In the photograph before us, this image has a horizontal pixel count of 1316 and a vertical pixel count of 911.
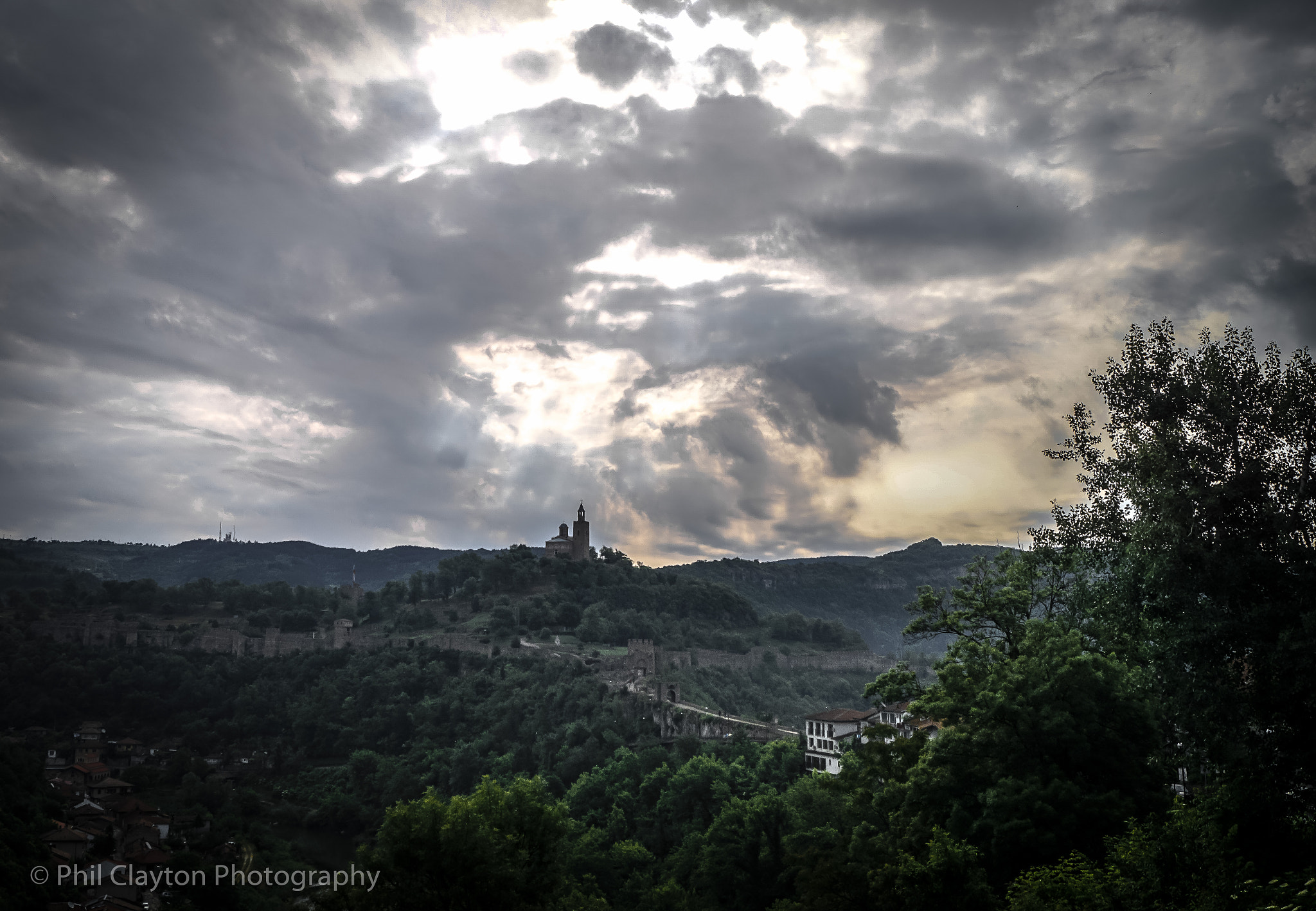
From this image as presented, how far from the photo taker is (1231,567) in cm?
1733

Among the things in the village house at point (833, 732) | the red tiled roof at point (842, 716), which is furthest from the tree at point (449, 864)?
the red tiled roof at point (842, 716)

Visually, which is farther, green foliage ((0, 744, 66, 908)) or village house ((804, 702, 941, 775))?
village house ((804, 702, 941, 775))

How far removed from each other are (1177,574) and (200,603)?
147 m

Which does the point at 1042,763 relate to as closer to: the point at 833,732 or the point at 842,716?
the point at 833,732

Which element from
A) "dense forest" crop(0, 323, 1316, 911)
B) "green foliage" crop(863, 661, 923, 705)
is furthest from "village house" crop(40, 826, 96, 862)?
"green foliage" crop(863, 661, 923, 705)

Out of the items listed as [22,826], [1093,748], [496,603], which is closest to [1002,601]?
[1093,748]

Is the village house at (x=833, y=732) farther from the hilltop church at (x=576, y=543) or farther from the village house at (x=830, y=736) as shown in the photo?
the hilltop church at (x=576, y=543)

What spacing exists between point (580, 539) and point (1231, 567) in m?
143

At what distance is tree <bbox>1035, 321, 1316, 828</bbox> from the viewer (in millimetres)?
16766

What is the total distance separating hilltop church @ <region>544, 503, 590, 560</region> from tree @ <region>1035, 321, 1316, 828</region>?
13649 cm

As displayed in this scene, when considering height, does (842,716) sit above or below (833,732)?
above

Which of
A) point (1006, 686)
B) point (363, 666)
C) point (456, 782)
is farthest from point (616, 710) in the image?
point (1006, 686)

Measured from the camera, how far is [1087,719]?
71.0 ft

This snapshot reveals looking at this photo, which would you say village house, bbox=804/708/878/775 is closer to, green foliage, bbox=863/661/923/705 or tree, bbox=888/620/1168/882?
green foliage, bbox=863/661/923/705
